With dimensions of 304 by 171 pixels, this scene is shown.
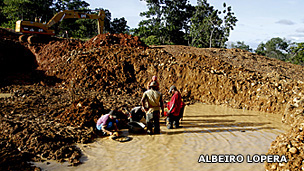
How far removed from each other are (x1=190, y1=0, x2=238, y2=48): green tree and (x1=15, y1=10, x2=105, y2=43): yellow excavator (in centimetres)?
1619

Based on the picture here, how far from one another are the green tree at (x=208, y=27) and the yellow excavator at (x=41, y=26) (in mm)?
16194

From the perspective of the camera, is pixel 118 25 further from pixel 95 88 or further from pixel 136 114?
pixel 136 114

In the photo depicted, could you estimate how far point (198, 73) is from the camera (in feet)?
38.9

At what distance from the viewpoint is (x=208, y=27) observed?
101ft

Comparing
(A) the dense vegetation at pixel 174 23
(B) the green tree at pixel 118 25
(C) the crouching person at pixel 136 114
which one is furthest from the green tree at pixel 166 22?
(C) the crouching person at pixel 136 114

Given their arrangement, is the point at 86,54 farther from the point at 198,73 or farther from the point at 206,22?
the point at 206,22

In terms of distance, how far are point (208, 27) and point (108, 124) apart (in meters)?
27.7

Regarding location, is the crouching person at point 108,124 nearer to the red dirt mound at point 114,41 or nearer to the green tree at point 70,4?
the red dirt mound at point 114,41

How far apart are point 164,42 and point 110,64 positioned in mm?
20625

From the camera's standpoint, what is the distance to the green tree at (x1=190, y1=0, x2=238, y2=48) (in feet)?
97.9

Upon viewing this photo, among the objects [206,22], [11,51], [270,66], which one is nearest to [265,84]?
[270,66]

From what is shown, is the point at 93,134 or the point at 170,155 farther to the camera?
the point at 93,134

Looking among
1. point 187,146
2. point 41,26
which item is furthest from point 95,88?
point 41,26

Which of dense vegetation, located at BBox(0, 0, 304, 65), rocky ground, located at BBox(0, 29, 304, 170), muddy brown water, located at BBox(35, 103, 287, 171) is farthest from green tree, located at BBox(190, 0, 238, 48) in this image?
muddy brown water, located at BBox(35, 103, 287, 171)
